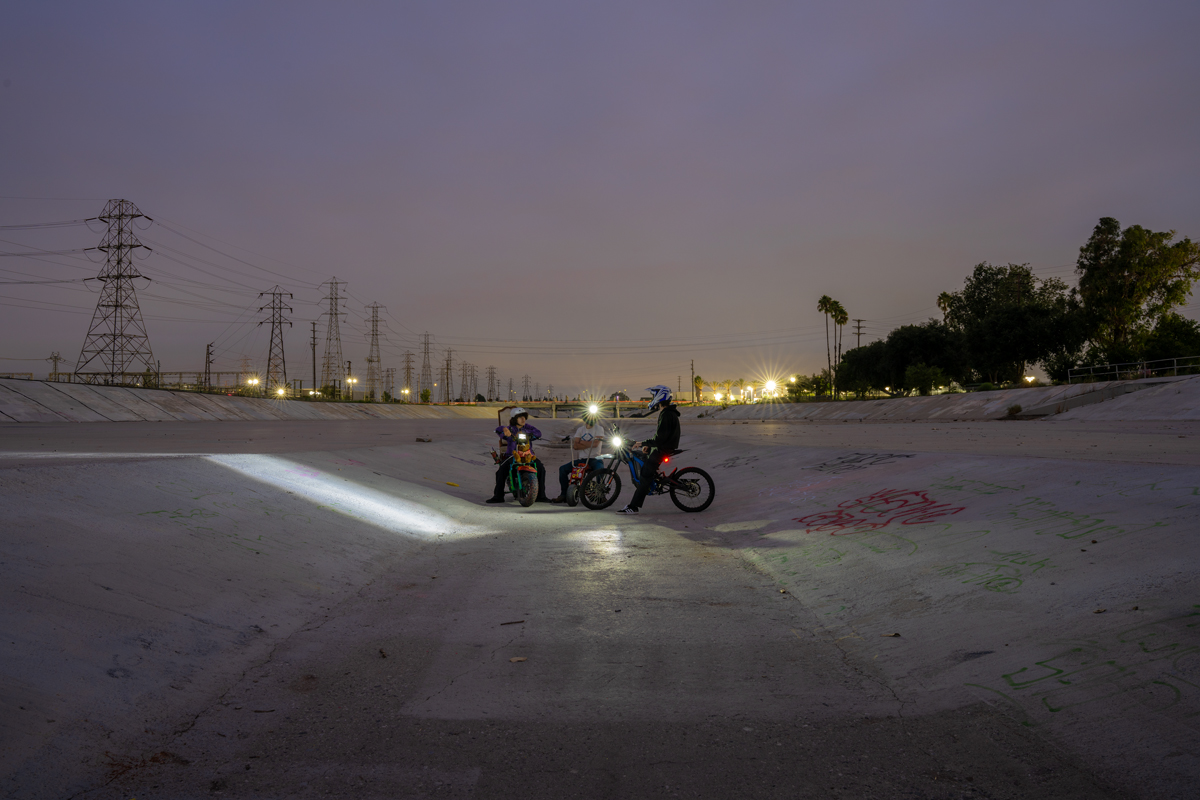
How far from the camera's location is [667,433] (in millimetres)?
12195

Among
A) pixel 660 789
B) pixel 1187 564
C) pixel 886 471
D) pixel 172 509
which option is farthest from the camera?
pixel 886 471

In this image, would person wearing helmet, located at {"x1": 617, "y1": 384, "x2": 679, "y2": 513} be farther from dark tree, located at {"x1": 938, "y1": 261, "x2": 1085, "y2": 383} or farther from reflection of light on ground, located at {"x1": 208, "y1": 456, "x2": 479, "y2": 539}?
dark tree, located at {"x1": 938, "y1": 261, "x2": 1085, "y2": 383}

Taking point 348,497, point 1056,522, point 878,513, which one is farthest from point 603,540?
point 1056,522

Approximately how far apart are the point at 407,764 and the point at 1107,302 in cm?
8024

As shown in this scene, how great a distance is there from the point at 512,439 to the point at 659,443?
318 cm

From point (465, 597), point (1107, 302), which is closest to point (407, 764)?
point (465, 597)

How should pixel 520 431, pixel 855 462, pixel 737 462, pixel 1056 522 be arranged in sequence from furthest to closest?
pixel 737 462, pixel 855 462, pixel 520 431, pixel 1056 522

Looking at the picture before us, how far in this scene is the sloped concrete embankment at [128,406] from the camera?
36.5 meters

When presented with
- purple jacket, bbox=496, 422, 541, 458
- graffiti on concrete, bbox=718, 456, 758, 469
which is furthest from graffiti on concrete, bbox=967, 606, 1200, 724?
graffiti on concrete, bbox=718, 456, 758, 469

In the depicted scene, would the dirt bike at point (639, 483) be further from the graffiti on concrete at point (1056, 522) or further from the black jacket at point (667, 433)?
the graffiti on concrete at point (1056, 522)

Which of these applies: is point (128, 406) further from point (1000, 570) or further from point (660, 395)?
Result: point (1000, 570)

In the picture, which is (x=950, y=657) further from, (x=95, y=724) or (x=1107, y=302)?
(x=1107, y=302)

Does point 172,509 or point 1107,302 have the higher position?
point 1107,302

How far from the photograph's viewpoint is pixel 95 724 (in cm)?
362
